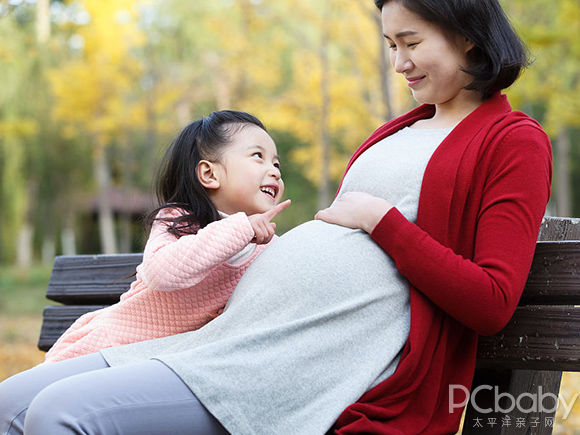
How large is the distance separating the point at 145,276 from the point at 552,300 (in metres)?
1.07

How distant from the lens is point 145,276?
77.0 inches

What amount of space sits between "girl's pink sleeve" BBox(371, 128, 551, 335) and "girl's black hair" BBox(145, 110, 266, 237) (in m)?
0.63

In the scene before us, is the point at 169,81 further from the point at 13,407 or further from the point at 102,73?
→ the point at 13,407

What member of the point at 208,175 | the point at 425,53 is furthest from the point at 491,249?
the point at 208,175

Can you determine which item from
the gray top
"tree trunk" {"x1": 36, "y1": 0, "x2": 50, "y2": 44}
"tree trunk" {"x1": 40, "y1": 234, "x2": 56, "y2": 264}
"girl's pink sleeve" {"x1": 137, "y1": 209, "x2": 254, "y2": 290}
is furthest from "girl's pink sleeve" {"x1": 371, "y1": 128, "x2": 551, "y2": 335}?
"tree trunk" {"x1": 40, "y1": 234, "x2": 56, "y2": 264}

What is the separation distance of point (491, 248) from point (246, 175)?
2.59ft

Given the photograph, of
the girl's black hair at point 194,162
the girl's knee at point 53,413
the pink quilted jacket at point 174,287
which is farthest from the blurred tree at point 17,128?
the girl's knee at point 53,413

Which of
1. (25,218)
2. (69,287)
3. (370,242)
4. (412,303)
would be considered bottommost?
(25,218)

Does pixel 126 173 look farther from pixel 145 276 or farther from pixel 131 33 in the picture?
pixel 145 276

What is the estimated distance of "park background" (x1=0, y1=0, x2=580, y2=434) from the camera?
1337cm

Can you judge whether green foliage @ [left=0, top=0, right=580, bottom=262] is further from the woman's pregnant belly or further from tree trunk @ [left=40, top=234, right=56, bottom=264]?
the woman's pregnant belly

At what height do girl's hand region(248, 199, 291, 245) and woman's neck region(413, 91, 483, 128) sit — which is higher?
woman's neck region(413, 91, 483, 128)

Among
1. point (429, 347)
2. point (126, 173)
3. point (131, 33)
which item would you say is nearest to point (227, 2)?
point (131, 33)

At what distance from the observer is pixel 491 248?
174 cm
